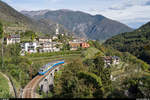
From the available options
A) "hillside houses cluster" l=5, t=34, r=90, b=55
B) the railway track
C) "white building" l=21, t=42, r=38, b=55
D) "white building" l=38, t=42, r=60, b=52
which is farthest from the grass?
"white building" l=38, t=42, r=60, b=52

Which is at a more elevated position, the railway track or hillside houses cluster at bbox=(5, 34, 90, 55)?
hillside houses cluster at bbox=(5, 34, 90, 55)

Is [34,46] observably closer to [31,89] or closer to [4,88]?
[4,88]

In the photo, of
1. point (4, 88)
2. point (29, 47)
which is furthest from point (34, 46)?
point (4, 88)

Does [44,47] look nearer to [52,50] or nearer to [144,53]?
[52,50]

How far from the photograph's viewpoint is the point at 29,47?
1994 inches

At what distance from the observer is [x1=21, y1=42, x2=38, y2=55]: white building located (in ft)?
163

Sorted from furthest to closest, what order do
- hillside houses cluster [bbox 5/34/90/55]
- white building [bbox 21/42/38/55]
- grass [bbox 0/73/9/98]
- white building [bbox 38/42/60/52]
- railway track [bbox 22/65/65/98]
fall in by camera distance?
white building [bbox 38/42/60/52] → hillside houses cluster [bbox 5/34/90/55] → white building [bbox 21/42/38/55] → railway track [bbox 22/65/65/98] → grass [bbox 0/73/9/98]

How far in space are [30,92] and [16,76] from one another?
10253 millimetres

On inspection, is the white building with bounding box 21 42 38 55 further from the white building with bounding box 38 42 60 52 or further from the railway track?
the railway track

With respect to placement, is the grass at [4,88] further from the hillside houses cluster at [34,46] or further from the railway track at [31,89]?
the hillside houses cluster at [34,46]

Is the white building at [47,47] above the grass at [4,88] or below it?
above

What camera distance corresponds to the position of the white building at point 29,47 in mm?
49694

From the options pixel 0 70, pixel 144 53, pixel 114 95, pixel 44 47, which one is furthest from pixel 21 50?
pixel 144 53

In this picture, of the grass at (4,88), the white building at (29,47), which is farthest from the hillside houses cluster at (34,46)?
the grass at (4,88)
